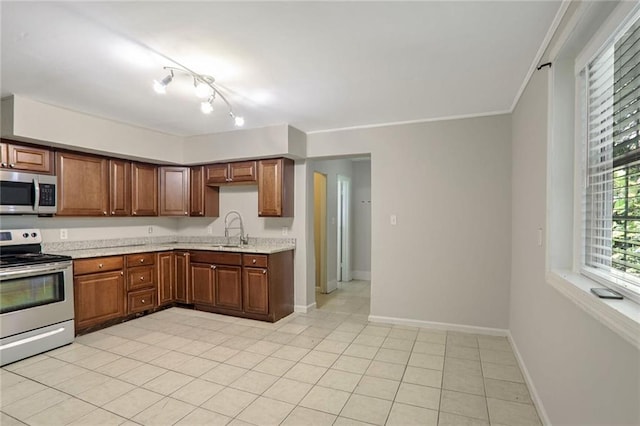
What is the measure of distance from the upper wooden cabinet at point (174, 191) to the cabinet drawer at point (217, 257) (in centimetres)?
76

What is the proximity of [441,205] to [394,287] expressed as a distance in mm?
1116

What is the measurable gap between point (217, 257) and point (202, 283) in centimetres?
45

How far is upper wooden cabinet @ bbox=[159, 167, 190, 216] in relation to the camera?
15.1ft

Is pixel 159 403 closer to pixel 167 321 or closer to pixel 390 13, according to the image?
pixel 167 321

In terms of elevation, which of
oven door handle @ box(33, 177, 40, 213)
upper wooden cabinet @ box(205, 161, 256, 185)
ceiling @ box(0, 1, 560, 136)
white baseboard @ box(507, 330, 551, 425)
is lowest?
white baseboard @ box(507, 330, 551, 425)

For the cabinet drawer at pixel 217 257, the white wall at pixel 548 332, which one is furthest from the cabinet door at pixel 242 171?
the white wall at pixel 548 332

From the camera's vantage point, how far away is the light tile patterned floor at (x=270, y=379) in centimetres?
208

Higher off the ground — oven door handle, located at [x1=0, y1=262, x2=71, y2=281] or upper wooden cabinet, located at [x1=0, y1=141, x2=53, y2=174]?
upper wooden cabinet, located at [x1=0, y1=141, x2=53, y2=174]

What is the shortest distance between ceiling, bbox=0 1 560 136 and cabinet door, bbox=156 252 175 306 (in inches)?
77.9

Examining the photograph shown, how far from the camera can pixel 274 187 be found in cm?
414

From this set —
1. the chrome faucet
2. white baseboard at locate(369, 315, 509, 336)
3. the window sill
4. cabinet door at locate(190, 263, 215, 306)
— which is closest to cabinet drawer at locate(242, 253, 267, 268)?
cabinet door at locate(190, 263, 215, 306)

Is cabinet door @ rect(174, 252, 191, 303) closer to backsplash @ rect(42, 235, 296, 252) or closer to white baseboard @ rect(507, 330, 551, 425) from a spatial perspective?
backsplash @ rect(42, 235, 296, 252)

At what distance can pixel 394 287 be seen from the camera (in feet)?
12.7

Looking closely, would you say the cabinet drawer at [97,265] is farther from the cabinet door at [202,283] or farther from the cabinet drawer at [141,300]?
the cabinet door at [202,283]
